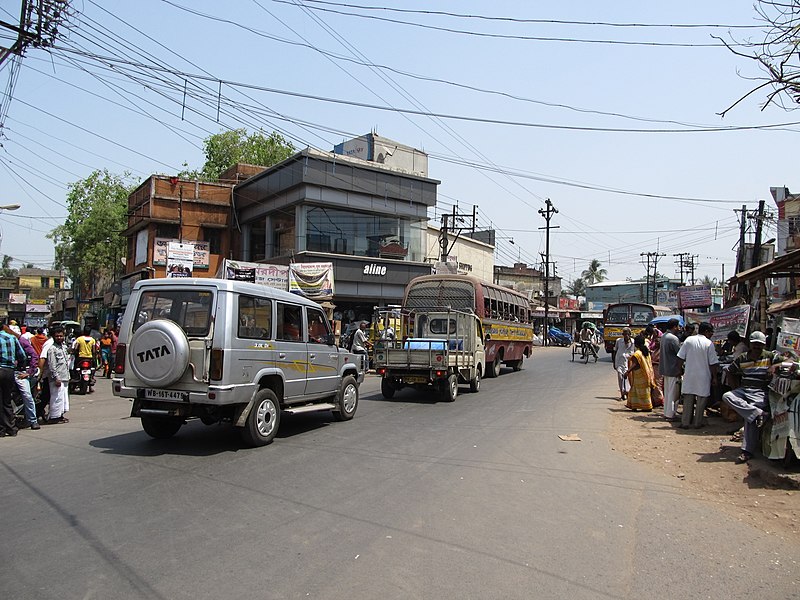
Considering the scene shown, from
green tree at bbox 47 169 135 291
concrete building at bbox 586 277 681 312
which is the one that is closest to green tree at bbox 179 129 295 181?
green tree at bbox 47 169 135 291

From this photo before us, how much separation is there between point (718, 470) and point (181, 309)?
7292 mm

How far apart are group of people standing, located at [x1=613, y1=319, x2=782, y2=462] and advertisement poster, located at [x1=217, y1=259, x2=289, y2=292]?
17503 mm

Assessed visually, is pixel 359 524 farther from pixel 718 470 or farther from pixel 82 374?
pixel 82 374

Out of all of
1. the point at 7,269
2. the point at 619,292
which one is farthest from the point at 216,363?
the point at 7,269

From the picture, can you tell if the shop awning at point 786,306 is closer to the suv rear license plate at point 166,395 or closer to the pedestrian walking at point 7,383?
the suv rear license plate at point 166,395

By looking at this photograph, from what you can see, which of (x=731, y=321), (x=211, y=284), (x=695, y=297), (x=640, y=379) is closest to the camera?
(x=211, y=284)

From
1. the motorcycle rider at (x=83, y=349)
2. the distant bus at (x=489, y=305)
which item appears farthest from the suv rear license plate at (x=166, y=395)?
the distant bus at (x=489, y=305)

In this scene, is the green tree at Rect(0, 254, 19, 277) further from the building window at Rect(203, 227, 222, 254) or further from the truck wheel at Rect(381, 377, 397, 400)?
the truck wheel at Rect(381, 377, 397, 400)

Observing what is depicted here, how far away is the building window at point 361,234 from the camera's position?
31344mm

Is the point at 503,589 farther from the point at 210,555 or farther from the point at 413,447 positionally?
the point at 413,447

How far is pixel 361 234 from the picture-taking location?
32969 millimetres

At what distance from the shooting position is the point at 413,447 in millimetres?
8680

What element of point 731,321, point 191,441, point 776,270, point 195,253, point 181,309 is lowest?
point 191,441

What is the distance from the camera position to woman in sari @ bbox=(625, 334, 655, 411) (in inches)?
506
